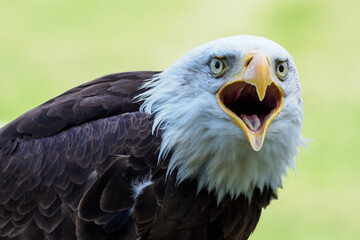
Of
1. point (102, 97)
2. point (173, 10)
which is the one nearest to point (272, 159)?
point (102, 97)

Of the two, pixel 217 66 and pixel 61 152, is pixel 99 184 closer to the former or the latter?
pixel 61 152

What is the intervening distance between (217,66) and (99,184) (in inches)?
32.6

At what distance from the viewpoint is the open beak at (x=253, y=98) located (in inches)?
132

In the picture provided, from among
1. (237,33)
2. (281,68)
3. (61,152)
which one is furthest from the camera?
(237,33)

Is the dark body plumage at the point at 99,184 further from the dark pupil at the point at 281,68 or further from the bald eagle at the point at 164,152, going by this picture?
the dark pupil at the point at 281,68

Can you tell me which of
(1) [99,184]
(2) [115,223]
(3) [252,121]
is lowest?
(2) [115,223]

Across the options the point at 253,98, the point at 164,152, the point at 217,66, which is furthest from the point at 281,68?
the point at 164,152

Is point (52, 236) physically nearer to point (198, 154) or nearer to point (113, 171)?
point (113, 171)

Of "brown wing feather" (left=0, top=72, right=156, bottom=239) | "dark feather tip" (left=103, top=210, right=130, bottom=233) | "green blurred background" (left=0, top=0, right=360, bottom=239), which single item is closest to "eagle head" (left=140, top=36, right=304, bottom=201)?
"brown wing feather" (left=0, top=72, right=156, bottom=239)

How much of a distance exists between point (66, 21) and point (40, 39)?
487mm

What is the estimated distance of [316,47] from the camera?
28.2 feet

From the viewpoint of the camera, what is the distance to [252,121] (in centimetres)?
346

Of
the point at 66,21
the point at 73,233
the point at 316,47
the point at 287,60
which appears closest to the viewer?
the point at 287,60

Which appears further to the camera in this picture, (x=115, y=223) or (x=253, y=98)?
(x=115, y=223)
